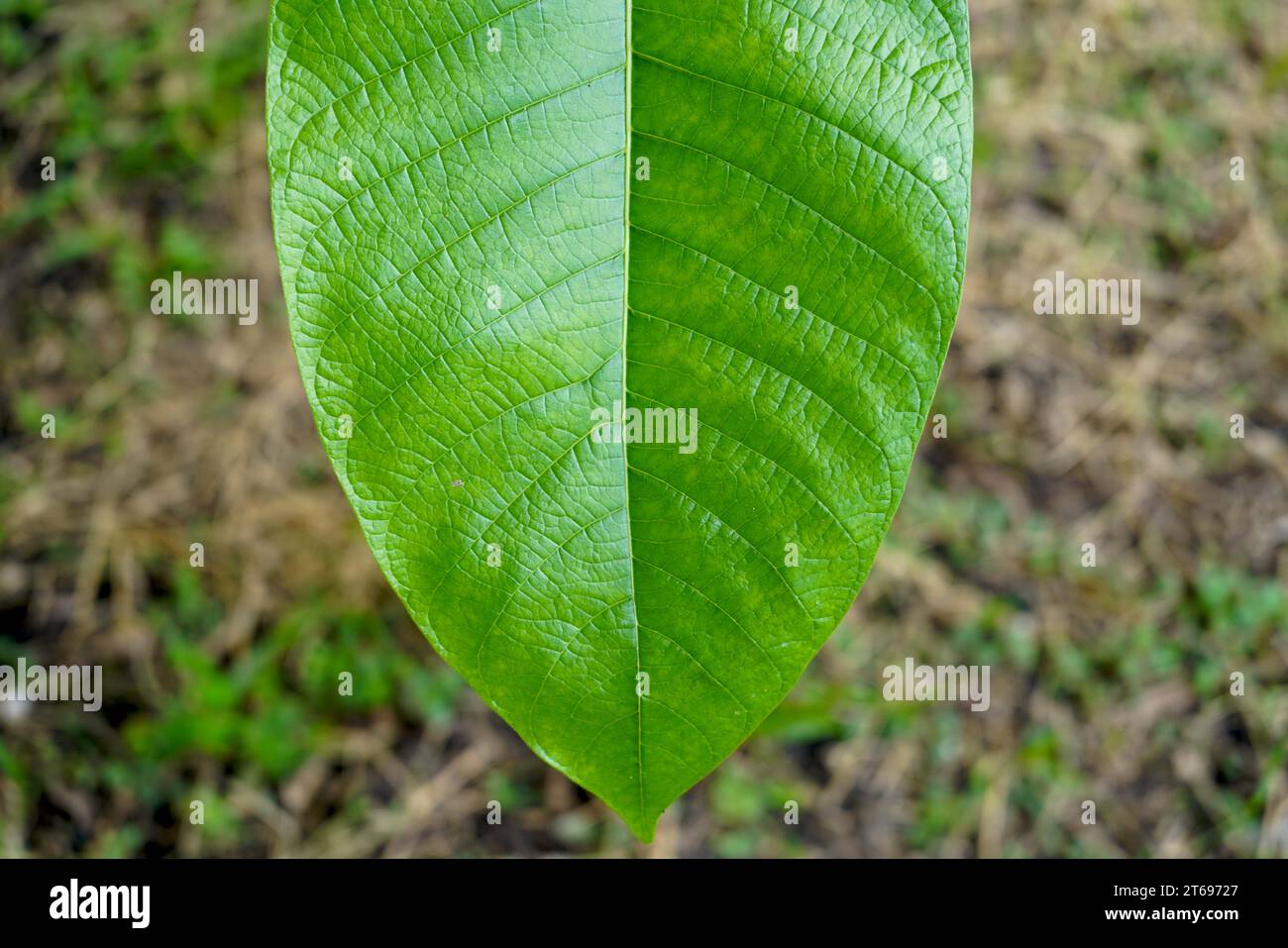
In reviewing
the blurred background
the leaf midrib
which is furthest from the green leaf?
the blurred background

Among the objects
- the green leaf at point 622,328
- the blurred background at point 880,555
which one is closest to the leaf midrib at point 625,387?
the green leaf at point 622,328

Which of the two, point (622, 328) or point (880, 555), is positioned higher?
point (622, 328)

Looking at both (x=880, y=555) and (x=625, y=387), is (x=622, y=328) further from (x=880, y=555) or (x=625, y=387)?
(x=880, y=555)

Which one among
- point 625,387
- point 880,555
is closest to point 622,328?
point 625,387

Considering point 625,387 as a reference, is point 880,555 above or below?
below

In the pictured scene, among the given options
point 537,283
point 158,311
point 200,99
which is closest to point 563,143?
point 537,283

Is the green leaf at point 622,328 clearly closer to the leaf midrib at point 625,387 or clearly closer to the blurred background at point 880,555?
the leaf midrib at point 625,387

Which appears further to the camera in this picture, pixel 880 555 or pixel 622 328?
pixel 880 555
